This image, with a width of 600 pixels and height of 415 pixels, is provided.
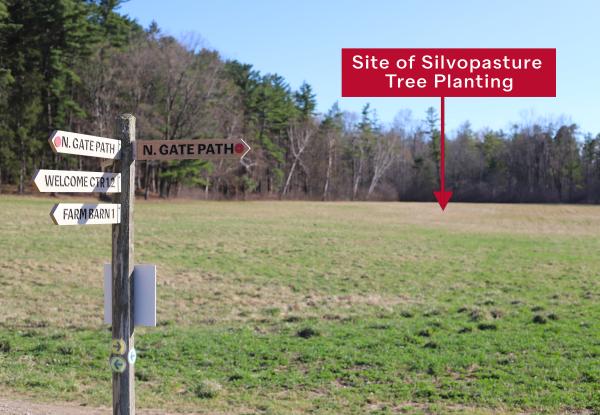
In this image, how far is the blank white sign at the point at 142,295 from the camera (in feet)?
17.5

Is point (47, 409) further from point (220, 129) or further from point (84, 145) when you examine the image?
point (220, 129)

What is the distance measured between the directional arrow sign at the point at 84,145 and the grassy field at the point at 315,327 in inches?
141

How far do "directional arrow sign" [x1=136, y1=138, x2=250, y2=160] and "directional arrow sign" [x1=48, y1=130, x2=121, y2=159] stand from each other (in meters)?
0.25

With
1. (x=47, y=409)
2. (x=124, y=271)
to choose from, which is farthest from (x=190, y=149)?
(x=47, y=409)

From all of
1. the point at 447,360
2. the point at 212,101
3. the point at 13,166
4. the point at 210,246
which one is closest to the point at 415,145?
the point at 212,101

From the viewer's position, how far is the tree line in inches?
2013

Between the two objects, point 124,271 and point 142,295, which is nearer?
point 124,271

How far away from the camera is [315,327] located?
39.0ft

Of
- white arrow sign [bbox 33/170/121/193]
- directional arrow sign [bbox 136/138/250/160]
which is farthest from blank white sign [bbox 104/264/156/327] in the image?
directional arrow sign [bbox 136/138/250/160]

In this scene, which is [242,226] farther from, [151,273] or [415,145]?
[415,145]

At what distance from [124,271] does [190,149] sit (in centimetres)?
121

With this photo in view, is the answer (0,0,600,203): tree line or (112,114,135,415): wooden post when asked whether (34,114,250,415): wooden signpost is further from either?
(0,0,600,203): tree line

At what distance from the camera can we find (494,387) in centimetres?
799

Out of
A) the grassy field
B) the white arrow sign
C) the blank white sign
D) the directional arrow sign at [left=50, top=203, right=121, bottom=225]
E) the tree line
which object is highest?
the tree line
